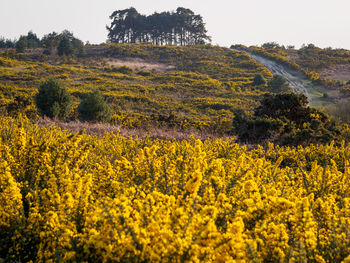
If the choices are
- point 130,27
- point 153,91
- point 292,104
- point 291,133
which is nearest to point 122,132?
point 291,133

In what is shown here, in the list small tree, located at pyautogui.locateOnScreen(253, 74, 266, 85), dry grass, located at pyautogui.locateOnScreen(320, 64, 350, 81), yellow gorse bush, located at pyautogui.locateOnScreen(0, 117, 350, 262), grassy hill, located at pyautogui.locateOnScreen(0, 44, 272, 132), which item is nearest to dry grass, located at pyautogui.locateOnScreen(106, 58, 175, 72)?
grassy hill, located at pyautogui.locateOnScreen(0, 44, 272, 132)

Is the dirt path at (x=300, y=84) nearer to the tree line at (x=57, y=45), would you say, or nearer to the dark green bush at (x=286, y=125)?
the dark green bush at (x=286, y=125)

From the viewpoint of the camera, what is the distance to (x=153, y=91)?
78.9ft

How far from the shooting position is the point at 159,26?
2260 inches

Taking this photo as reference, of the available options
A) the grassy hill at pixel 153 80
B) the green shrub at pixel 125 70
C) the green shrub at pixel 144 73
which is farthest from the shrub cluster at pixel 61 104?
the green shrub at pixel 125 70

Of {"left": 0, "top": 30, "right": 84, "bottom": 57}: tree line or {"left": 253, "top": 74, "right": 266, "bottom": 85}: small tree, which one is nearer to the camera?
{"left": 253, "top": 74, "right": 266, "bottom": 85}: small tree

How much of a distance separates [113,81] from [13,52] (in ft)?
57.6

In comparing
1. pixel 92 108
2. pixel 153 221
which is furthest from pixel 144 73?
pixel 153 221

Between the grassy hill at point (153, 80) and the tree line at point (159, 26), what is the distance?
46.2 feet

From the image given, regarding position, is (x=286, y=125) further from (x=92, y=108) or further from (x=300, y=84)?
(x=300, y=84)

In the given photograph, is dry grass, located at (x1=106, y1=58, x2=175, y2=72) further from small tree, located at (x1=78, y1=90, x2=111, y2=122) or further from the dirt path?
small tree, located at (x1=78, y1=90, x2=111, y2=122)

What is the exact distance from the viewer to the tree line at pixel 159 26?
56281 millimetres

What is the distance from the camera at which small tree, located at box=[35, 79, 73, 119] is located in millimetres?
12039

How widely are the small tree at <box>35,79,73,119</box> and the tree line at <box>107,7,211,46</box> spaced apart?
48.6 m
